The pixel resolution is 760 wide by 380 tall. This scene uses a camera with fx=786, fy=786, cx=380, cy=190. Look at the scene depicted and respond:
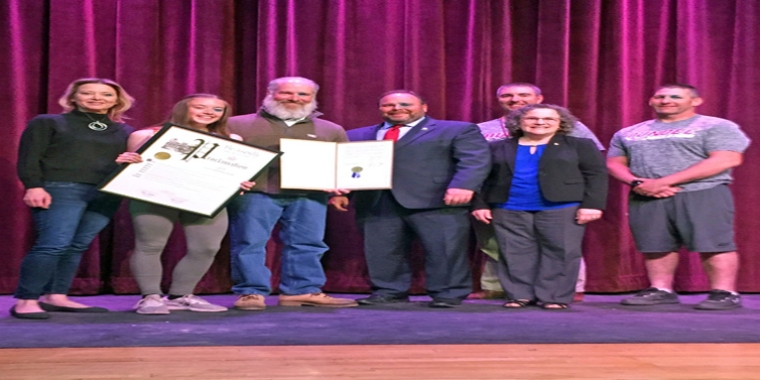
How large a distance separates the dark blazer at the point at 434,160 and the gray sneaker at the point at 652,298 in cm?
111

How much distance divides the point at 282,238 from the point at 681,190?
229cm

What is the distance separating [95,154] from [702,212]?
3310mm

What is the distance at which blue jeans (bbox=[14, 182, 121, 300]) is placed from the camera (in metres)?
3.85

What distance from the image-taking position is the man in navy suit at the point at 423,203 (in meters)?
4.43

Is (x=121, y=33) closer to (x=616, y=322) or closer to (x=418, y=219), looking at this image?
(x=418, y=219)

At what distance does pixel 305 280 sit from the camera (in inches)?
173

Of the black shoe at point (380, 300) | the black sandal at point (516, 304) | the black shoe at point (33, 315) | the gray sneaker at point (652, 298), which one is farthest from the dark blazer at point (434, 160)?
the black shoe at point (33, 315)

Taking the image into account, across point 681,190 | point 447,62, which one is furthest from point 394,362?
point 447,62

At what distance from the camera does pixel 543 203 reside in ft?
14.3

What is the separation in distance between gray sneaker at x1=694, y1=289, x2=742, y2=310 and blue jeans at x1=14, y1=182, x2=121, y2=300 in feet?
10.7

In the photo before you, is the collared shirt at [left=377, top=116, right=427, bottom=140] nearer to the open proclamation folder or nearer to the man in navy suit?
the man in navy suit

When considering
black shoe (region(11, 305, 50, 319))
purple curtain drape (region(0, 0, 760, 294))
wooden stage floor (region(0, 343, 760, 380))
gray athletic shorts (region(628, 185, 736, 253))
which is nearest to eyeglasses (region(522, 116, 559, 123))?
gray athletic shorts (region(628, 185, 736, 253))

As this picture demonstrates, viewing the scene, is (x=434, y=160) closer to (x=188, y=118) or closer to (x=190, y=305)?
(x=188, y=118)

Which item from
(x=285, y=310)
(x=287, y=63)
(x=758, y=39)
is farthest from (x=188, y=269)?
(x=758, y=39)
